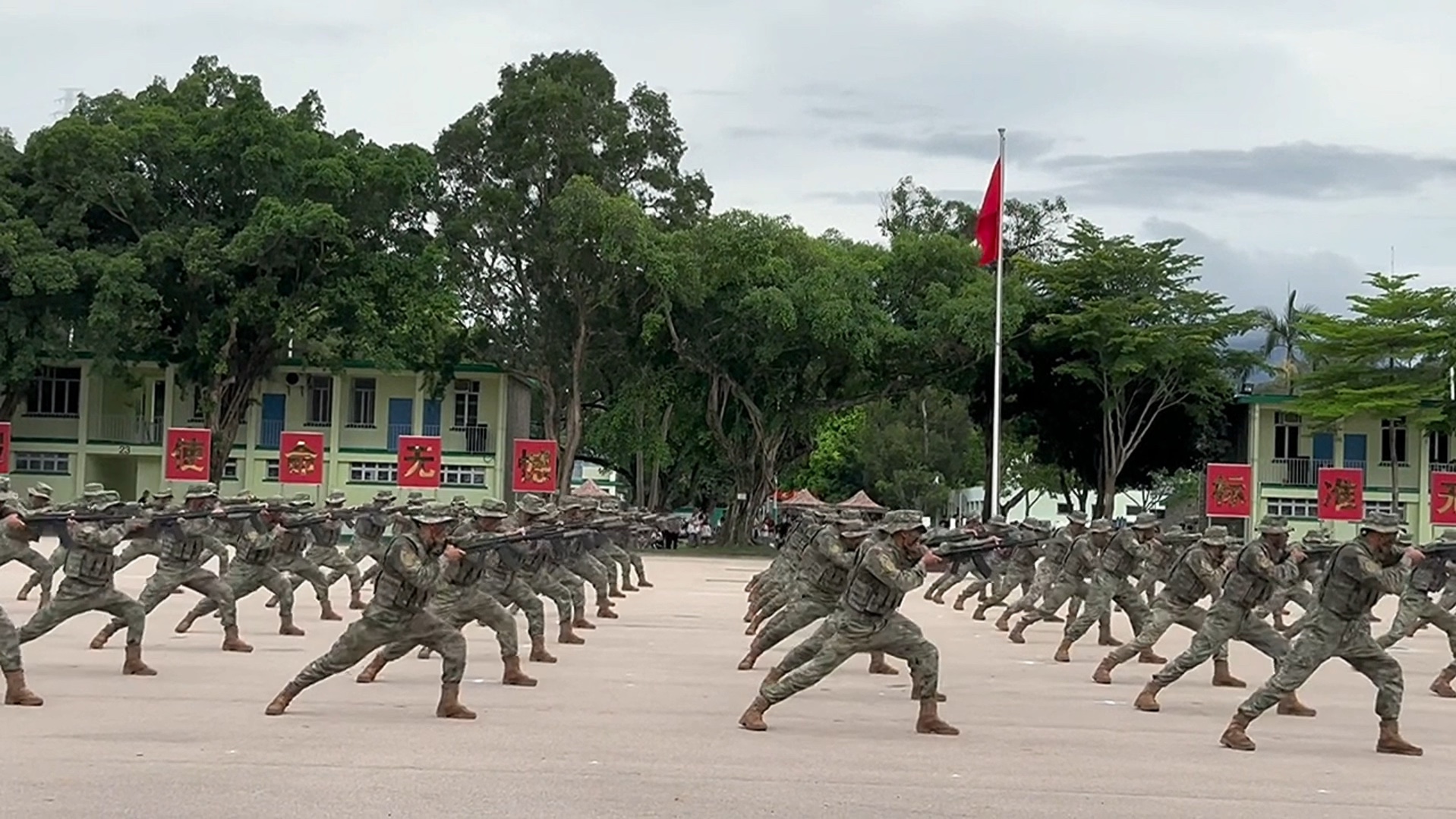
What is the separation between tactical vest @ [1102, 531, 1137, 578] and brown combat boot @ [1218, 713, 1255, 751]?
22.1 ft

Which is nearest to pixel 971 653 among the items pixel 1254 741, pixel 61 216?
pixel 1254 741

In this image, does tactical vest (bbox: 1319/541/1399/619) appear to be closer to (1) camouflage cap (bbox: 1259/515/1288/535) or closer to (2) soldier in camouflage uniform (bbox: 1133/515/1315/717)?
(2) soldier in camouflage uniform (bbox: 1133/515/1315/717)

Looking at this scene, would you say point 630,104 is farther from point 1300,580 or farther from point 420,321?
point 1300,580

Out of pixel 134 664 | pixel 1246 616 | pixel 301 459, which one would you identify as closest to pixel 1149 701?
pixel 1246 616

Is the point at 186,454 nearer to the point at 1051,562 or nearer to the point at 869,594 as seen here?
the point at 1051,562

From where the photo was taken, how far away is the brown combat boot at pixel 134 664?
51.9ft

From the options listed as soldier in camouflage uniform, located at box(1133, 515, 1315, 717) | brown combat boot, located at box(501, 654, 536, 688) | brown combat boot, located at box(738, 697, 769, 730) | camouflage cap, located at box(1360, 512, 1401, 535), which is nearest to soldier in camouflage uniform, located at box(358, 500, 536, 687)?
brown combat boot, located at box(501, 654, 536, 688)

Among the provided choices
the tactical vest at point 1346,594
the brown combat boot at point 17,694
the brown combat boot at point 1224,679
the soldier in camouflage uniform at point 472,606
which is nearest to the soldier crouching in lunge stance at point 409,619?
the soldier in camouflage uniform at point 472,606

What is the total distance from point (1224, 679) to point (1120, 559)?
240cm

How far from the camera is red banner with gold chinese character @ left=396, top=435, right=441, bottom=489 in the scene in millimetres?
43844

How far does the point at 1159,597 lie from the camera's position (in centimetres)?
1706

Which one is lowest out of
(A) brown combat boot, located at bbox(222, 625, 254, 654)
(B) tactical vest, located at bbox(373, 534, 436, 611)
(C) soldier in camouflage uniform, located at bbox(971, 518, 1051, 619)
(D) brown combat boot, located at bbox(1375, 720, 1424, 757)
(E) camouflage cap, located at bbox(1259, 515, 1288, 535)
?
(A) brown combat boot, located at bbox(222, 625, 254, 654)

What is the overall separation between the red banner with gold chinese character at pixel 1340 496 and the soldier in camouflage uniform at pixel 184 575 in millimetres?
29665

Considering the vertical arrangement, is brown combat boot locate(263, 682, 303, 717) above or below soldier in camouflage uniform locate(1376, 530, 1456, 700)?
below
